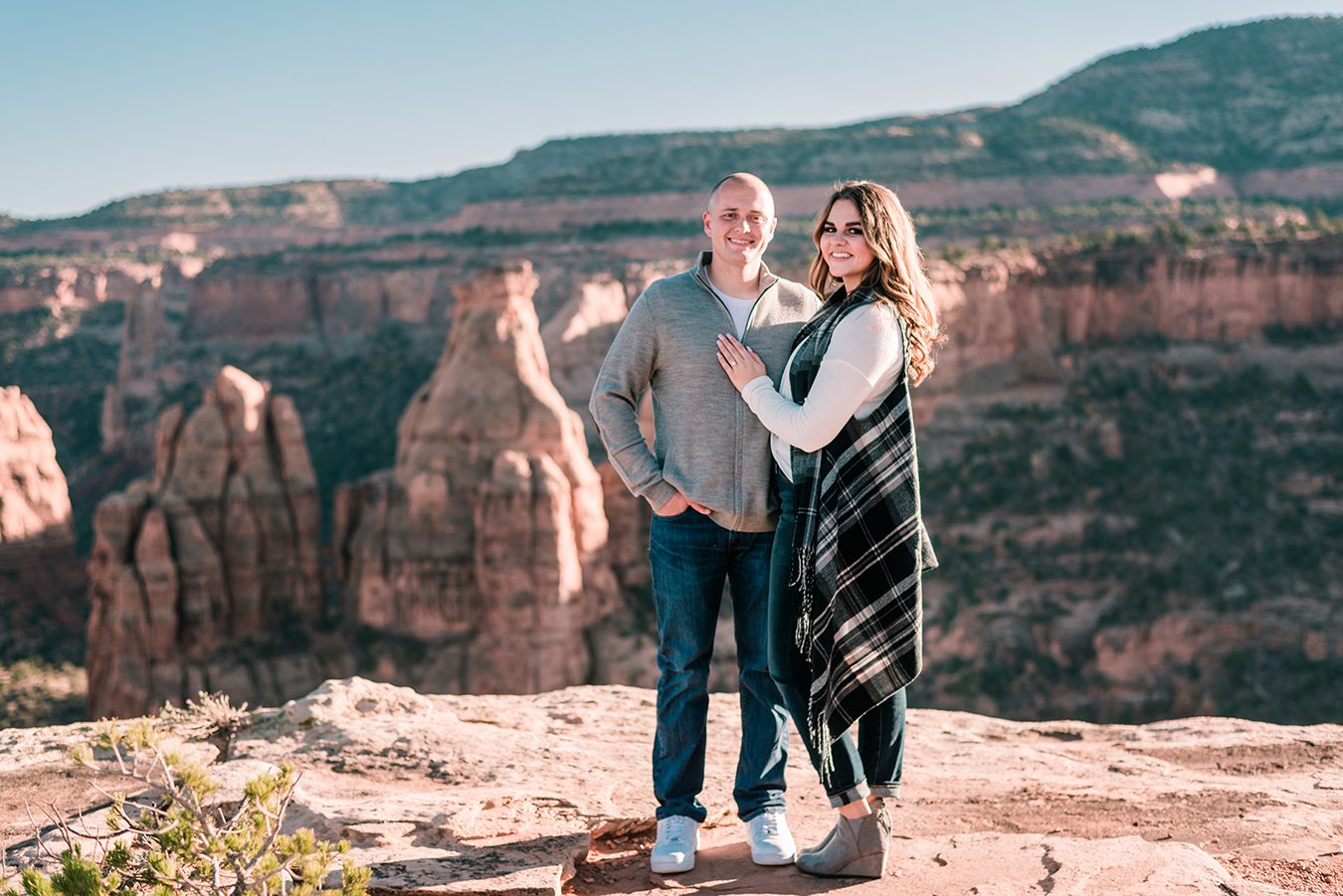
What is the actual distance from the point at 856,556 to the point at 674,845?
4.36 feet

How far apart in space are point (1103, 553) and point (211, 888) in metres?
28.9

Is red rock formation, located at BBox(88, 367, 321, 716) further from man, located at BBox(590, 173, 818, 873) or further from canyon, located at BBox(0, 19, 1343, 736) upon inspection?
man, located at BBox(590, 173, 818, 873)

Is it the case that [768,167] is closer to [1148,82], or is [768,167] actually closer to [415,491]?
[1148,82]

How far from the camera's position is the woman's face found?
423cm

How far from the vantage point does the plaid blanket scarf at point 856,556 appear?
4.16m

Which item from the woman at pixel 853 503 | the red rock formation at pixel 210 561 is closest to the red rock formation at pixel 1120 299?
the red rock formation at pixel 210 561

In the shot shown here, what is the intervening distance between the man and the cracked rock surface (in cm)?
31

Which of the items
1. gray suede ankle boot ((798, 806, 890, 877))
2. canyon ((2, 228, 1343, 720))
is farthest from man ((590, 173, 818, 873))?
canyon ((2, 228, 1343, 720))

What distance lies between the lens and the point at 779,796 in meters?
4.64

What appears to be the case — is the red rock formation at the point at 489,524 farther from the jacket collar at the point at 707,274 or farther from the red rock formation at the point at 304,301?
the red rock formation at the point at 304,301

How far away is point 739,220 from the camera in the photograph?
4.46m

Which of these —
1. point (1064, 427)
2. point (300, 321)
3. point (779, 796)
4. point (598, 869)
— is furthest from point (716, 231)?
point (300, 321)

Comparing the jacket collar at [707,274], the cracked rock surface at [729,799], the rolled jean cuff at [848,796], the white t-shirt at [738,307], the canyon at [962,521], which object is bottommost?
the canyon at [962,521]

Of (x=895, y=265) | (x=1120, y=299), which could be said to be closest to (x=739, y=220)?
(x=895, y=265)
